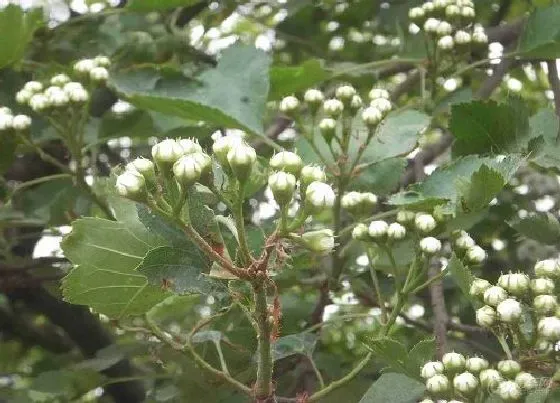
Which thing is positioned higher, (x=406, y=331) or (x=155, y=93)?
(x=155, y=93)

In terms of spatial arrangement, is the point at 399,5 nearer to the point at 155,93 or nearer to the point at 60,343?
the point at 155,93

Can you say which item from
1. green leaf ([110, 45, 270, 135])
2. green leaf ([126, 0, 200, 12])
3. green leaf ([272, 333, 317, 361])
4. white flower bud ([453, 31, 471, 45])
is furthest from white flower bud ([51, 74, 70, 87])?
white flower bud ([453, 31, 471, 45])

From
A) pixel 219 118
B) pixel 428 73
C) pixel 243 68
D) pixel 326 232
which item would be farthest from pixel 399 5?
pixel 326 232

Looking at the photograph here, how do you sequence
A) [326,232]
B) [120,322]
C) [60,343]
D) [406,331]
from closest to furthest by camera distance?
[326,232] < [120,322] < [406,331] < [60,343]

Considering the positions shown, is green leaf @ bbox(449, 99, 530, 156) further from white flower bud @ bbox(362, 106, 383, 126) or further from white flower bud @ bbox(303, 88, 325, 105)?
white flower bud @ bbox(303, 88, 325, 105)

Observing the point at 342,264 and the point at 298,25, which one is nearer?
the point at 342,264

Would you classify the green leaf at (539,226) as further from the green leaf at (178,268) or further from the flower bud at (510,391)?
the green leaf at (178,268)

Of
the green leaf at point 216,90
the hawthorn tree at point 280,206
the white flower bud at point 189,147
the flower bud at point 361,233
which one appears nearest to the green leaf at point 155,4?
the hawthorn tree at point 280,206
